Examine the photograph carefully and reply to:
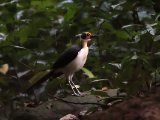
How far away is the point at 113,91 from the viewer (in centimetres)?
438

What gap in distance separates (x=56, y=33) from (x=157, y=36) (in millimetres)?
1840

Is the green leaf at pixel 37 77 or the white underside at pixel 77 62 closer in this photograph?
the green leaf at pixel 37 77

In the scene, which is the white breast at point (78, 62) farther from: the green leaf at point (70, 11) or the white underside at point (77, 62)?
the green leaf at point (70, 11)

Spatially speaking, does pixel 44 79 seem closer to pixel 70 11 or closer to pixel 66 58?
pixel 66 58

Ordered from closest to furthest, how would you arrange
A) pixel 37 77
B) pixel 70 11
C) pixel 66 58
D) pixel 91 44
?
pixel 37 77, pixel 66 58, pixel 70 11, pixel 91 44

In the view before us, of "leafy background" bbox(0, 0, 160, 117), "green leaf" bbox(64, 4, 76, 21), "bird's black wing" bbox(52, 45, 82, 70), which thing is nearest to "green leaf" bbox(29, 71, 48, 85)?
"leafy background" bbox(0, 0, 160, 117)

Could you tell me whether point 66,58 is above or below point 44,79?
above

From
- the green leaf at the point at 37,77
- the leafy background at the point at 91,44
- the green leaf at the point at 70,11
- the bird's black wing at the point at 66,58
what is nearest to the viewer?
the leafy background at the point at 91,44

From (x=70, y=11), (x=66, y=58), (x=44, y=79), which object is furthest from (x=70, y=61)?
(x=70, y=11)

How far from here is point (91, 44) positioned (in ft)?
15.7

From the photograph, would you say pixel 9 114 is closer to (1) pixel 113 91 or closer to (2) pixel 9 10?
(1) pixel 113 91

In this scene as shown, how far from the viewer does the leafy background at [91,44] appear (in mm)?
3447

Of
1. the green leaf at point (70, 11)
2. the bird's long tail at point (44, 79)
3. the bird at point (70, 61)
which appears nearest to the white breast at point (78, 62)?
the bird at point (70, 61)

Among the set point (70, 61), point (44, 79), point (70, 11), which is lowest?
point (44, 79)
